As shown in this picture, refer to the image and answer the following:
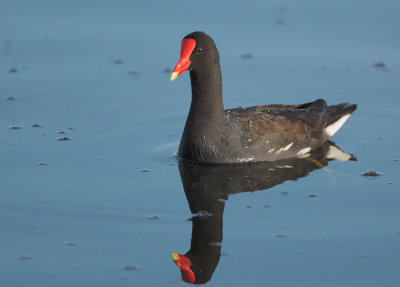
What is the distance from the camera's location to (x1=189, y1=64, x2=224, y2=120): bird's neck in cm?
815

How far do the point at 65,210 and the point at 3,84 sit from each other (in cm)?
375

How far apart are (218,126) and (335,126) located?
1.73 m

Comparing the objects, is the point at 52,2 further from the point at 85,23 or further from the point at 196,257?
the point at 196,257

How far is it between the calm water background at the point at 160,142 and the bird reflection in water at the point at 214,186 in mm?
111

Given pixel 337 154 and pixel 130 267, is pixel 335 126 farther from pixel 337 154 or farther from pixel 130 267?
pixel 130 267

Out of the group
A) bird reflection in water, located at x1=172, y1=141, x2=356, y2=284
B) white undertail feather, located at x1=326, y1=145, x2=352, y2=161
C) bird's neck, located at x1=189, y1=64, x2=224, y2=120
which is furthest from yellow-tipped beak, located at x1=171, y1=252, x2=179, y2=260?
white undertail feather, located at x1=326, y1=145, x2=352, y2=161

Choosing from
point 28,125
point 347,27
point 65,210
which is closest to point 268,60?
point 347,27

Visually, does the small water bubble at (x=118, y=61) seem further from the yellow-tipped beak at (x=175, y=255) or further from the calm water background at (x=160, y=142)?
the yellow-tipped beak at (x=175, y=255)

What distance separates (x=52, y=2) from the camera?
12539mm

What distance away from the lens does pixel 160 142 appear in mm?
8984

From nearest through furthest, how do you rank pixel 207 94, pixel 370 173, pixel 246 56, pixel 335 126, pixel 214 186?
1. pixel 214 186
2. pixel 370 173
3. pixel 207 94
4. pixel 335 126
5. pixel 246 56

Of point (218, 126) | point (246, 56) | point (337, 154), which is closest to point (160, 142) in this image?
point (218, 126)

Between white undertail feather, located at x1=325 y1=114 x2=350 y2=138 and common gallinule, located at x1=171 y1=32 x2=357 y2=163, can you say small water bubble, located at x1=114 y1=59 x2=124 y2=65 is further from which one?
white undertail feather, located at x1=325 y1=114 x2=350 y2=138

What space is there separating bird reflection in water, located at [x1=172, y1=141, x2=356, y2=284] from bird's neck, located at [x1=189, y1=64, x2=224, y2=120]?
55 cm
